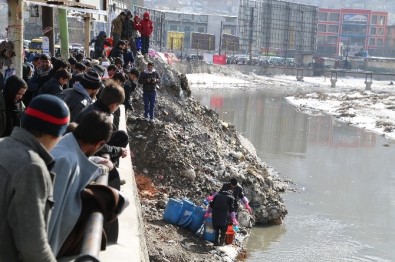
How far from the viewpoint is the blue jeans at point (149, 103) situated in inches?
619

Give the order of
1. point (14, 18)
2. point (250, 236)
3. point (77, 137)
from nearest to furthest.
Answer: point (77, 137)
point (14, 18)
point (250, 236)

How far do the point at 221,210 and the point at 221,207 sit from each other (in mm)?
64

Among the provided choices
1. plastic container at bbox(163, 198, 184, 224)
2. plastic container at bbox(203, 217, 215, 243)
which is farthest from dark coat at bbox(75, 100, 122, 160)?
plastic container at bbox(203, 217, 215, 243)

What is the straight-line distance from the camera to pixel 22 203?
265cm

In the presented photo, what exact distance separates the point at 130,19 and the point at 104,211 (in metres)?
16.4

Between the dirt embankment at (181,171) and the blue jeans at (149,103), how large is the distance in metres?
0.22

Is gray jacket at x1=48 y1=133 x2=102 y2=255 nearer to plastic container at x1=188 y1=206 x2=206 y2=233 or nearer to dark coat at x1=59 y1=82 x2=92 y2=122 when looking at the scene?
dark coat at x1=59 y1=82 x2=92 y2=122

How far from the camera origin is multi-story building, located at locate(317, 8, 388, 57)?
449ft

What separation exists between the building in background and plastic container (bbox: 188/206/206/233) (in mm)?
92996

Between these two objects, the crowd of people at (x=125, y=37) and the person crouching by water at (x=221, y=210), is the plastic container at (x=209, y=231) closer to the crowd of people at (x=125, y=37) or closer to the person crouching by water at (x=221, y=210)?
the person crouching by water at (x=221, y=210)

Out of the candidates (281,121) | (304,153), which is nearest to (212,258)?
(304,153)

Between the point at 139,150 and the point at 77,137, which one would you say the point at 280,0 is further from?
the point at 77,137

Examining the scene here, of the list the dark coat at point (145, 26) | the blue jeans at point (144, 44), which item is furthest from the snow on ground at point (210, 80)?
the dark coat at point (145, 26)

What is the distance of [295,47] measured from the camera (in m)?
110
